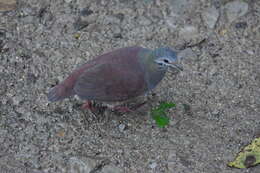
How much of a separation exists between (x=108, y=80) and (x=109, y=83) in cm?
3

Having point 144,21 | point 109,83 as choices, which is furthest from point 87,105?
point 144,21

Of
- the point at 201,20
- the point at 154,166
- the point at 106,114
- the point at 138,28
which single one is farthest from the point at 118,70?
the point at 201,20

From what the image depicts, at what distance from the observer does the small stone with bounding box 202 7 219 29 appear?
19.6 feet

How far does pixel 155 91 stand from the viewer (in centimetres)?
535

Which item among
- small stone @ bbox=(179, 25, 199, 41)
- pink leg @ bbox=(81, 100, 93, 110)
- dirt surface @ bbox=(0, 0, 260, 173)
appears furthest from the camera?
small stone @ bbox=(179, 25, 199, 41)

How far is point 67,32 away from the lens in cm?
585

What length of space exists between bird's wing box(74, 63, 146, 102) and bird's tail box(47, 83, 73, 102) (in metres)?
0.09

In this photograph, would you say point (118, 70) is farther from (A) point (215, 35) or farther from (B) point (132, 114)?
(A) point (215, 35)

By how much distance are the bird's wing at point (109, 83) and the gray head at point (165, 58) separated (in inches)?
10.4

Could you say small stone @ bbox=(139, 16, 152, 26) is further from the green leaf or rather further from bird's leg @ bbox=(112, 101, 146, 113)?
the green leaf

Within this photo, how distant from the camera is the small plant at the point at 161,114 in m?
4.77

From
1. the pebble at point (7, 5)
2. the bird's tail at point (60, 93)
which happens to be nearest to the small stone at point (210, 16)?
the bird's tail at point (60, 93)

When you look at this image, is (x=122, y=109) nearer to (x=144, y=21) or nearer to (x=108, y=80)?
(x=108, y=80)

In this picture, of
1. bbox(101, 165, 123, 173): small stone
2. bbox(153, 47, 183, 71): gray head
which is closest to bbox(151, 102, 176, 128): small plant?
bbox(153, 47, 183, 71): gray head
